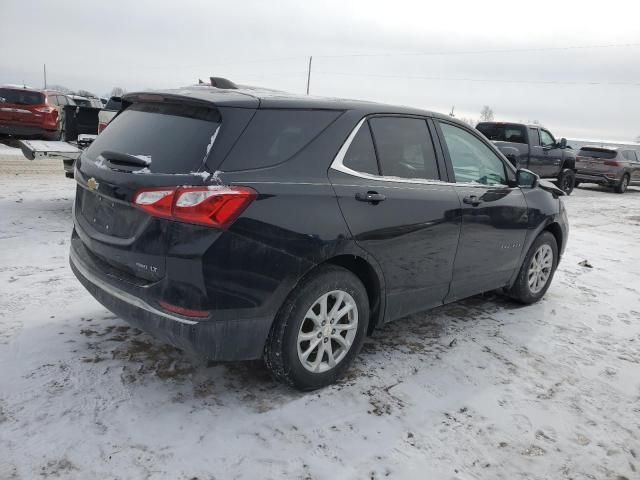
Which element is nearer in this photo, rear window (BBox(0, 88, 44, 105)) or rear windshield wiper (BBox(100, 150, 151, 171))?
rear windshield wiper (BBox(100, 150, 151, 171))

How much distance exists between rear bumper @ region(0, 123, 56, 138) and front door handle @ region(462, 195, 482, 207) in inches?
580

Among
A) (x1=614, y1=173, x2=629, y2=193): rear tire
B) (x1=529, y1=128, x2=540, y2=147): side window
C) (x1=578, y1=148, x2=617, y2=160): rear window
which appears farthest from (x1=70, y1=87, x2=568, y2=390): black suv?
(x1=614, y1=173, x2=629, y2=193): rear tire

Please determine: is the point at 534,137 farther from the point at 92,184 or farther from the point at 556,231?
the point at 92,184

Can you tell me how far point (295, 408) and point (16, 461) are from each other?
4.43 feet

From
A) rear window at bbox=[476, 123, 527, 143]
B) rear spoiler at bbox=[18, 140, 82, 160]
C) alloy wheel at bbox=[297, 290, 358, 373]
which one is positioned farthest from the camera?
rear window at bbox=[476, 123, 527, 143]

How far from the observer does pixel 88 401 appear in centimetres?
282

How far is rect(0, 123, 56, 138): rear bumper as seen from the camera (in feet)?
49.5

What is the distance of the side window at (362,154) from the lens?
10.3 feet

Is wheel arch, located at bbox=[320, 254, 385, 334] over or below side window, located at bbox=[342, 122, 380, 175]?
below

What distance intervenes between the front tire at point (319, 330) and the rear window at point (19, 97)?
49.9 feet

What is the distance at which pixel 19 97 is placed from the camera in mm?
14969

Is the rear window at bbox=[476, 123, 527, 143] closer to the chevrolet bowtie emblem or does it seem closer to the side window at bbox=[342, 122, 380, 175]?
the side window at bbox=[342, 122, 380, 175]

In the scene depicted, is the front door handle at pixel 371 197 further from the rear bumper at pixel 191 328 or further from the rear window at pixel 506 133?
the rear window at pixel 506 133

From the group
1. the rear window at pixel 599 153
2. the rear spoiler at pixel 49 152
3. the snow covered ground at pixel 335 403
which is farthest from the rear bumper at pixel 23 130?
the rear window at pixel 599 153
